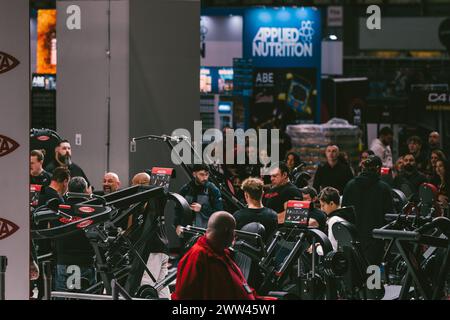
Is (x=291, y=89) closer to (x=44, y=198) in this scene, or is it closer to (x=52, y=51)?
(x=52, y=51)

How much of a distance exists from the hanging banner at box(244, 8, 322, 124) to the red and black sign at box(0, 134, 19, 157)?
1195cm

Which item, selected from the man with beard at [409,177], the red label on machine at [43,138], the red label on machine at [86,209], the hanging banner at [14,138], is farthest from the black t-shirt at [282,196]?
the hanging banner at [14,138]

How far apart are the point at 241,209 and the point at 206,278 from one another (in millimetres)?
3549

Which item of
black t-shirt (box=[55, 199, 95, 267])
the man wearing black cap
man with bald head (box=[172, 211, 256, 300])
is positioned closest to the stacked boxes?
the man wearing black cap

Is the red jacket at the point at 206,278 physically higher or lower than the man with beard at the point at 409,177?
lower

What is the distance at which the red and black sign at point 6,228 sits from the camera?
5656 millimetres

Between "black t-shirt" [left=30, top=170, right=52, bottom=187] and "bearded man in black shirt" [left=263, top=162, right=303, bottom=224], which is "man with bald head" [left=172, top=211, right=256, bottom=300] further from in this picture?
"black t-shirt" [left=30, top=170, right=52, bottom=187]

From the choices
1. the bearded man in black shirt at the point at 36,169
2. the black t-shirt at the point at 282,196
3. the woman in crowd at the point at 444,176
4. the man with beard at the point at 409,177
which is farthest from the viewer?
the woman in crowd at the point at 444,176

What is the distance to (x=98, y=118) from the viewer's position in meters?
11.6

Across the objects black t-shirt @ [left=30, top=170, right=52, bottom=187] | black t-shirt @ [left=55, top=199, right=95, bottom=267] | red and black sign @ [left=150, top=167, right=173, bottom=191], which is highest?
red and black sign @ [left=150, top=167, right=173, bottom=191]

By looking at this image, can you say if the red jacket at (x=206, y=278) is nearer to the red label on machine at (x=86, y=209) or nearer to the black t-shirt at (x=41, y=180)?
the red label on machine at (x=86, y=209)

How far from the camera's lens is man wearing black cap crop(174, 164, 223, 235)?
1005 cm

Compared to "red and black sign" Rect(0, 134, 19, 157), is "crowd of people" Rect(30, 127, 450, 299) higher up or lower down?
lower down

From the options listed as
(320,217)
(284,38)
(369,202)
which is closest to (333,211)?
(320,217)
